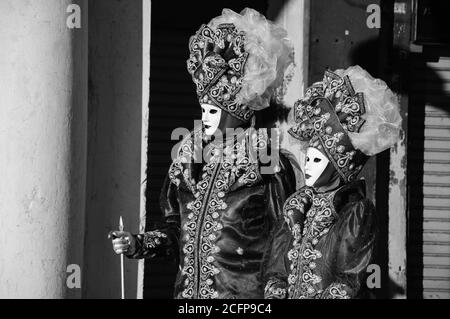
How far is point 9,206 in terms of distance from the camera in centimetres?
729

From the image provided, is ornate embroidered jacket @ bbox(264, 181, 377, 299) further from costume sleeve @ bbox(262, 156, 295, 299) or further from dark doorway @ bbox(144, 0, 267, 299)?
dark doorway @ bbox(144, 0, 267, 299)

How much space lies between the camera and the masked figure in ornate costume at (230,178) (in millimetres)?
6922

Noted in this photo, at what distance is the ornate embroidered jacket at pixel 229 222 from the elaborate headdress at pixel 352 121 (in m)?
0.43

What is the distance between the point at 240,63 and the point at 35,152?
4.20 ft

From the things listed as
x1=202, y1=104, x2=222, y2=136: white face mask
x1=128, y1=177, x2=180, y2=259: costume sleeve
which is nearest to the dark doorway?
x1=128, y1=177, x2=180, y2=259: costume sleeve

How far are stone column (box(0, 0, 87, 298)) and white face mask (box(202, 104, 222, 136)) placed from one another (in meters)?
0.88

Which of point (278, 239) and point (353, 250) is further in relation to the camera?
point (278, 239)

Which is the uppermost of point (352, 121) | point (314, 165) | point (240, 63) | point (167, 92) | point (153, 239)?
point (240, 63)

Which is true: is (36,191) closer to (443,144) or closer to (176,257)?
(176,257)

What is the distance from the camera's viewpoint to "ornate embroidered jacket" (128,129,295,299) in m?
6.92

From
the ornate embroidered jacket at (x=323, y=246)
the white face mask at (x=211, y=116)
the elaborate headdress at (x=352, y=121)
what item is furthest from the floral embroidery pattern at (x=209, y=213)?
the elaborate headdress at (x=352, y=121)

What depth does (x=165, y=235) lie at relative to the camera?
712 cm

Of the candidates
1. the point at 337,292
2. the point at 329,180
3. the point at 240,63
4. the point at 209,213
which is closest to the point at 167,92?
the point at 240,63

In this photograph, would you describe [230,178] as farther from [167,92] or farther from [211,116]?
[167,92]
